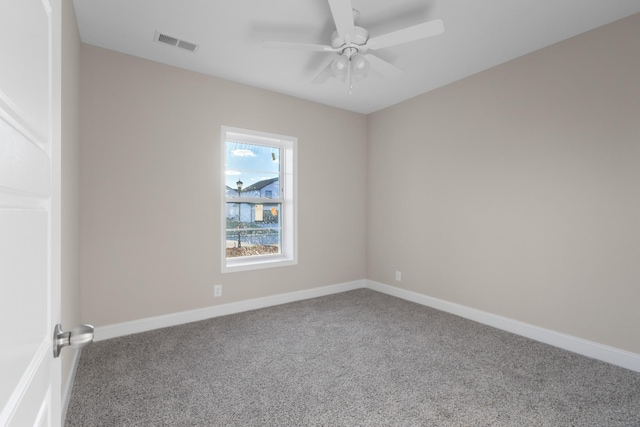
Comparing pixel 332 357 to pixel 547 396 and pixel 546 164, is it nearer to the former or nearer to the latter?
pixel 547 396

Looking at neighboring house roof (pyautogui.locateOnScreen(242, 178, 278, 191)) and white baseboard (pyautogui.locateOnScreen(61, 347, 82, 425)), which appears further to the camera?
neighboring house roof (pyautogui.locateOnScreen(242, 178, 278, 191))

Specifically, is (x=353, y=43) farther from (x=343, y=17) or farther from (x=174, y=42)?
(x=174, y=42)

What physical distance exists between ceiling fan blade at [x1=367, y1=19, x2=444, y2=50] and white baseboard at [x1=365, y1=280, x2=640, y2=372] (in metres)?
2.70

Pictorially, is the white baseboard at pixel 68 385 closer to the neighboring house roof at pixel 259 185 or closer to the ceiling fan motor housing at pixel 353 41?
the neighboring house roof at pixel 259 185

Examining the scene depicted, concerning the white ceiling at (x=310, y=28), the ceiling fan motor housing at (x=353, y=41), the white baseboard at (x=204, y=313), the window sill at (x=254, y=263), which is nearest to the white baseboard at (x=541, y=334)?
the white baseboard at (x=204, y=313)

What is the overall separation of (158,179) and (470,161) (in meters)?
3.26

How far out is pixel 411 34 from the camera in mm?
2125

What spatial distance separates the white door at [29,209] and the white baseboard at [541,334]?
3433 millimetres

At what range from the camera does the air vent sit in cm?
268

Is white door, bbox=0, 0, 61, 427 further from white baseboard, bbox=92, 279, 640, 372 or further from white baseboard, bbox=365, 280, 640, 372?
white baseboard, bbox=365, 280, 640, 372

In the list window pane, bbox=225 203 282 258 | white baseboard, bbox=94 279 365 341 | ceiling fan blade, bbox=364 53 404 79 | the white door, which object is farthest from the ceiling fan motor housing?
white baseboard, bbox=94 279 365 341

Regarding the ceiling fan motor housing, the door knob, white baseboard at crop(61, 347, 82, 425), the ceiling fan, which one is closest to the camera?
the door knob

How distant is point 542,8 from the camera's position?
231 centimetres

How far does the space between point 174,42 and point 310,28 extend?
1.21m
